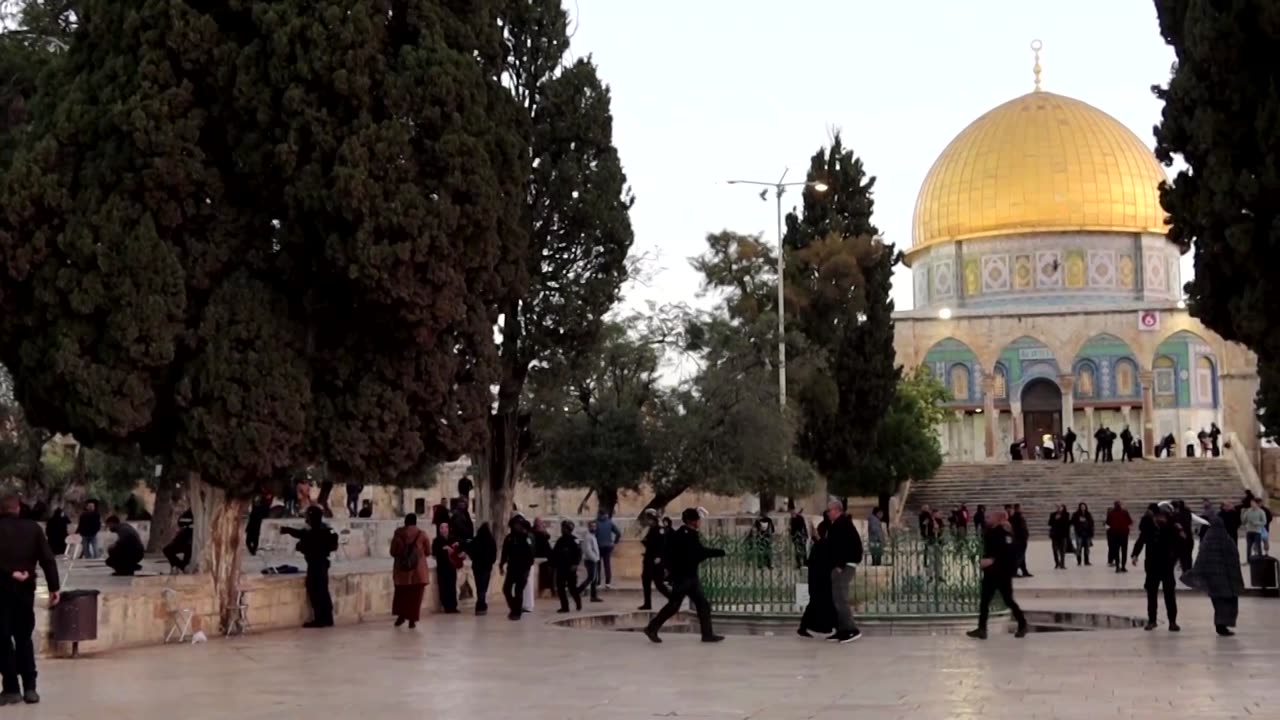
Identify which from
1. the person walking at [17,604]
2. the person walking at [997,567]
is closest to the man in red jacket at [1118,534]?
the person walking at [997,567]

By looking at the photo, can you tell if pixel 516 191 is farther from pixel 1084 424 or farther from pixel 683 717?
pixel 1084 424

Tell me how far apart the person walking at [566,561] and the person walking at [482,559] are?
0.80 metres

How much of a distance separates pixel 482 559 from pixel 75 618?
5.79m

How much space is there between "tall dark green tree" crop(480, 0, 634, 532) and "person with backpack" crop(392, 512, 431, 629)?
4.19 metres

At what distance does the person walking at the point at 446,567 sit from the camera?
59.0ft

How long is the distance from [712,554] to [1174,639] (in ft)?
13.4

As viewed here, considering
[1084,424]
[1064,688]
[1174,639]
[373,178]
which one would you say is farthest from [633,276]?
[1084,424]

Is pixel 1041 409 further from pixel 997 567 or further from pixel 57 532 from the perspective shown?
pixel 997 567

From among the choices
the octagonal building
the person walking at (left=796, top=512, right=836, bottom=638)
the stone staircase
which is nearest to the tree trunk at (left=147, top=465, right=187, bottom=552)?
the person walking at (left=796, top=512, right=836, bottom=638)

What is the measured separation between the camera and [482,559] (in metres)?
18.0

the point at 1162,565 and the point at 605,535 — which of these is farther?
the point at 605,535

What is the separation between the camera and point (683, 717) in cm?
939

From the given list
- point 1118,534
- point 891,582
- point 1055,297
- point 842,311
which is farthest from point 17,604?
point 1055,297

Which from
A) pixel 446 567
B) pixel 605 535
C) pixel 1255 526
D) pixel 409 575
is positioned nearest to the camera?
pixel 409 575
